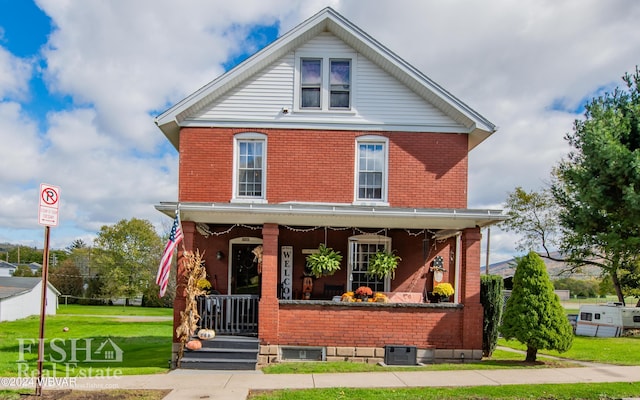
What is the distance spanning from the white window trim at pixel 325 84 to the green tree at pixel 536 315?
248 inches

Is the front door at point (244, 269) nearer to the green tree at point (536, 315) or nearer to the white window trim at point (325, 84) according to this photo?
the white window trim at point (325, 84)

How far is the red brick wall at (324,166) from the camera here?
44.8ft

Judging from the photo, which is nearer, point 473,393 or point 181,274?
point 473,393

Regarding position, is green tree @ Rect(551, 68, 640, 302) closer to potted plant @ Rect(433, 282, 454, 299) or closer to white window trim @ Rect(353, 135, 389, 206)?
potted plant @ Rect(433, 282, 454, 299)

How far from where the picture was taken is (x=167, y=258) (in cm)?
1092

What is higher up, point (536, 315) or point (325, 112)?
point (325, 112)

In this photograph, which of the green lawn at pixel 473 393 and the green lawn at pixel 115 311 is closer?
the green lawn at pixel 473 393

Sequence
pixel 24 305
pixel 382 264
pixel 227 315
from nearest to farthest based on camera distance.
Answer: pixel 227 315 < pixel 382 264 < pixel 24 305

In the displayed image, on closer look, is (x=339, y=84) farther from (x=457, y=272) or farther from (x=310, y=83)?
(x=457, y=272)

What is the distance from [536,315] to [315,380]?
5546mm

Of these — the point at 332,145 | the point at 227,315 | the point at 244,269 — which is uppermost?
the point at 332,145

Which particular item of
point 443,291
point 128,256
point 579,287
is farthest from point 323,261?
point 579,287

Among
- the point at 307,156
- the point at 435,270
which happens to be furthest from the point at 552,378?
the point at 307,156

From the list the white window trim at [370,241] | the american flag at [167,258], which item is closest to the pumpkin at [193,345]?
the american flag at [167,258]
